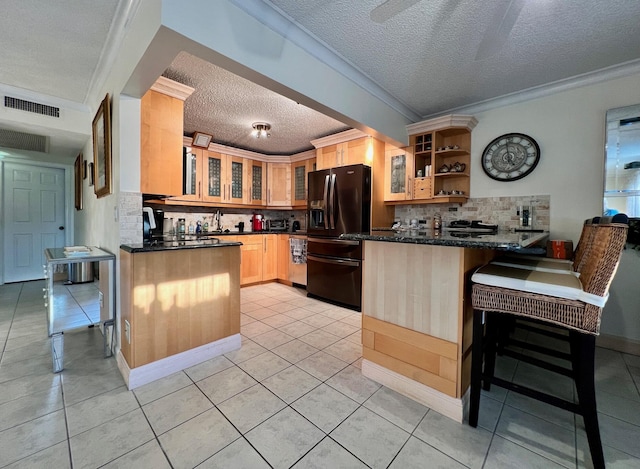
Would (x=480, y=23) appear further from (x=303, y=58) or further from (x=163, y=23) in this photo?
(x=163, y=23)

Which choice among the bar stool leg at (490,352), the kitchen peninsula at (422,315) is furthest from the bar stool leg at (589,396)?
the kitchen peninsula at (422,315)

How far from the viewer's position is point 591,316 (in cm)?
113

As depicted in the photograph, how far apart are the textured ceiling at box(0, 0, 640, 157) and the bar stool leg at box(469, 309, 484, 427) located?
1.44m

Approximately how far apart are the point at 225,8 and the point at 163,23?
42 centimetres

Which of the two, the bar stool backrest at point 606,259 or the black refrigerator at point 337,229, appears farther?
the black refrigerator at point 337,229

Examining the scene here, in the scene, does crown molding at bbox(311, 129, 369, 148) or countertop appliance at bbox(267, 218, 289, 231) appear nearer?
crown molding at bbox(311, 129, 369, 148)

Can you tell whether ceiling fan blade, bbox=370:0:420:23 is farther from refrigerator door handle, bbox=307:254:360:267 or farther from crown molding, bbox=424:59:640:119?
refrigerator door handle, bbox=307:254:360:267

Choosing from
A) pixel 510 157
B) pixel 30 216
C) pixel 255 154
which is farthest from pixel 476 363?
pixel 30 216

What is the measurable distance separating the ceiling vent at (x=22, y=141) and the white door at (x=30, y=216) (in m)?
0.93

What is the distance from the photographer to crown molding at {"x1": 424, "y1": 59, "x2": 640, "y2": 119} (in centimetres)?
226

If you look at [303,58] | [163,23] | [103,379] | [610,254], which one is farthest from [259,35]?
[103,379]

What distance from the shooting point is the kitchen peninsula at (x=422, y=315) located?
1463 millimetres

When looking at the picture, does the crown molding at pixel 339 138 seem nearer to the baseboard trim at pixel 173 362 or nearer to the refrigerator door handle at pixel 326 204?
the refrigerator door handle at pixel 326 204

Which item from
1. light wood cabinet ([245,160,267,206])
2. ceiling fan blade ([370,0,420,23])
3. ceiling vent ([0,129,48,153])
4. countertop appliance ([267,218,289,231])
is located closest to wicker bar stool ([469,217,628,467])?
ceiling fan blade ([370,0,420,23])
